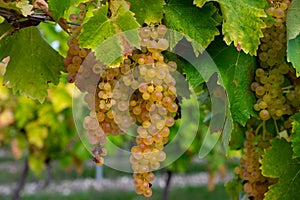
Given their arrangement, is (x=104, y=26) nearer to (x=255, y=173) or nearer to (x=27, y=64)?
(x=27, y=64)

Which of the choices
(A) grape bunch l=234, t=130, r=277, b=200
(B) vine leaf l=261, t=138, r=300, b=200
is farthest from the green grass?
(B) vine leaf l=261, t=138, r=300, b=200

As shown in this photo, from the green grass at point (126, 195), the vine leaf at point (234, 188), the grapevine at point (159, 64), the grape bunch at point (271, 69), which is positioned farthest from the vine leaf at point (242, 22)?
the green grass at point (126, 195)

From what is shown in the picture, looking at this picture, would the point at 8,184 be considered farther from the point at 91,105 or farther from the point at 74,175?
the point at 91,105

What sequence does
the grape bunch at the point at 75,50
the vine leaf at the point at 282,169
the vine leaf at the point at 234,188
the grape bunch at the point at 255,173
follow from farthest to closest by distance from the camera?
the vine leaf at the point at 234,188, the grape bunch at the point at 255,173, the vine leaf at the point at 282,169, the grape bunch at the point at 75,50

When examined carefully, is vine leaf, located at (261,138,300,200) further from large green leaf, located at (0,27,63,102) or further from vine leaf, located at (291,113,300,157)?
large green leaf, located at (0,27,63,102)

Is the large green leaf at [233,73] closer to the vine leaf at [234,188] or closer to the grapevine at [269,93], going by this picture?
the grapevine at [269,93]

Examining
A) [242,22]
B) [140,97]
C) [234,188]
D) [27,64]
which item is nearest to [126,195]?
[234,188]
